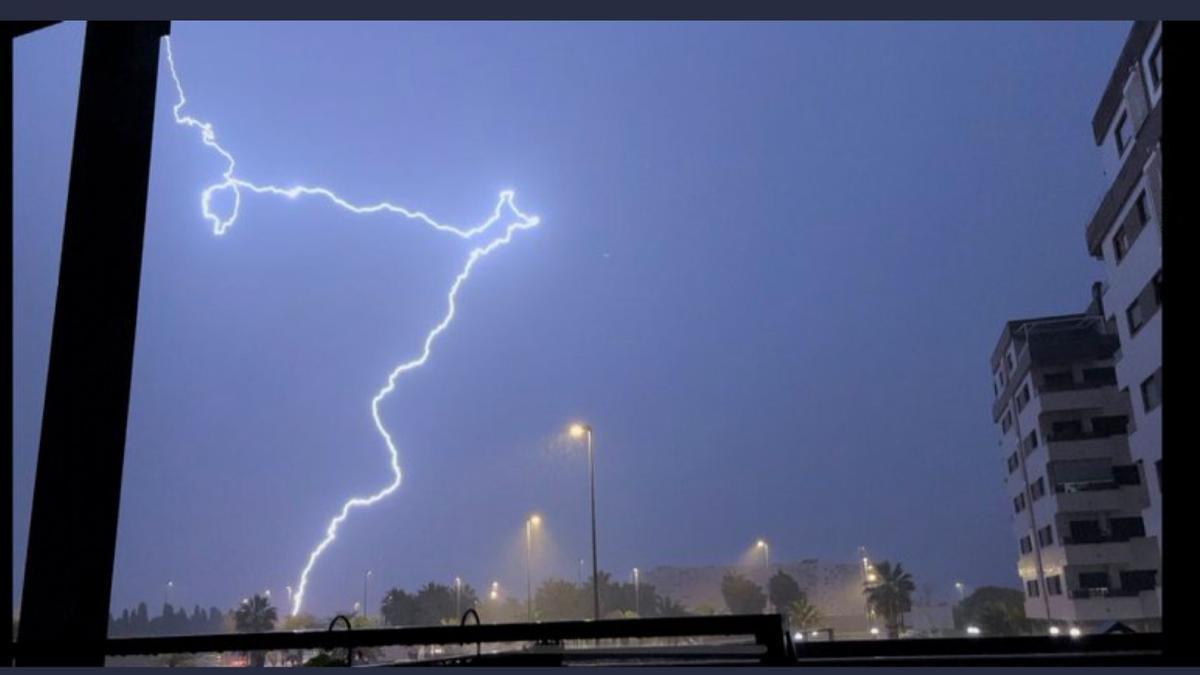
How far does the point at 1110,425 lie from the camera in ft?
117

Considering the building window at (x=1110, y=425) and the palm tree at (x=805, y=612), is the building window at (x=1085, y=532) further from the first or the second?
the palm tree at (x=805, y=612)

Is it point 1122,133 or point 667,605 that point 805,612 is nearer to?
point 667,605

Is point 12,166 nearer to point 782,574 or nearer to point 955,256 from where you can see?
point 782,574

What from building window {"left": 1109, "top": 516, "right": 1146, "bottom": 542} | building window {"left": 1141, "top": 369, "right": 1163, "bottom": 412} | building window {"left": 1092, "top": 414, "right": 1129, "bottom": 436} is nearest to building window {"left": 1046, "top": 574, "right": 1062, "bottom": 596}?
building window {"left": 1109, "top": 516, "right": 1146, "bottom": 542}

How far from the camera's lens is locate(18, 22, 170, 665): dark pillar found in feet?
9.75

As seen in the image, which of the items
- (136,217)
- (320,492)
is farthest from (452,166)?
(136,217)

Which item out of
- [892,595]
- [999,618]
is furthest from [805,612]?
[999,618]

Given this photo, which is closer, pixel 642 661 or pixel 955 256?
pixel 642 661

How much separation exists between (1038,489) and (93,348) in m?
41.4

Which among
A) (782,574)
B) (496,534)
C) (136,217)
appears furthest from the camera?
(496,534)

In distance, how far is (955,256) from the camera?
6570 inches

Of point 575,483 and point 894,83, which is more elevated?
point 894,83

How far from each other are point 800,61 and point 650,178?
48.3 meters
